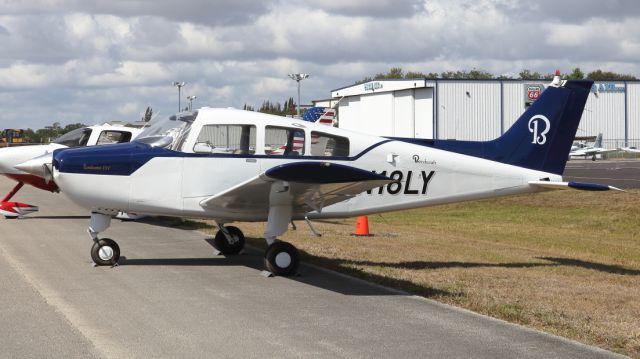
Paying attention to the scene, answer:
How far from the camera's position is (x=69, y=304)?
9211 mm

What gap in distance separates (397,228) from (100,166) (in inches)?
428

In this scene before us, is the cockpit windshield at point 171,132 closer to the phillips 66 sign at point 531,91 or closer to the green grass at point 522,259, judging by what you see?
the green grass at point 522,259

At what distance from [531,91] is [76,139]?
182 ft

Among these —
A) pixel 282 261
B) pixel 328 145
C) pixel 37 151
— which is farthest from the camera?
pixel 37 151

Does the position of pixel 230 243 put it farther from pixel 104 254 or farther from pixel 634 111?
pixel 634 111

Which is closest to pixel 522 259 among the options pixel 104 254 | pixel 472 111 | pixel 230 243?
pixel 230 243

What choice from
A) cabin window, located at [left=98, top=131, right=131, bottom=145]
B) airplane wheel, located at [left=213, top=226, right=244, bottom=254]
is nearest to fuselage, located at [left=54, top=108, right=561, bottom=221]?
airplane wheel, located at [left=213, top=226, right=244, bottom=254]

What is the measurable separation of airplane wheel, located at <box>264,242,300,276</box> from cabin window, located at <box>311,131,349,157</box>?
149 cm

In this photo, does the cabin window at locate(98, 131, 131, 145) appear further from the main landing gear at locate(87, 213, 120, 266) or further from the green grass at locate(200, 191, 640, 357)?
the main landing gear at locate(87, 213, 120, 266)

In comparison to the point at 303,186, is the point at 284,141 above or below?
above

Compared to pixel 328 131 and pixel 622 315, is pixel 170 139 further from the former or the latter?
pixel 622 315

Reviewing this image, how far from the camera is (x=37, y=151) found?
20.9 metres

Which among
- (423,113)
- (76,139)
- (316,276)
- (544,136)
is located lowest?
(316,276)

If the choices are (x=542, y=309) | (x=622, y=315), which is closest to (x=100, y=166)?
(x=542, y=309)
